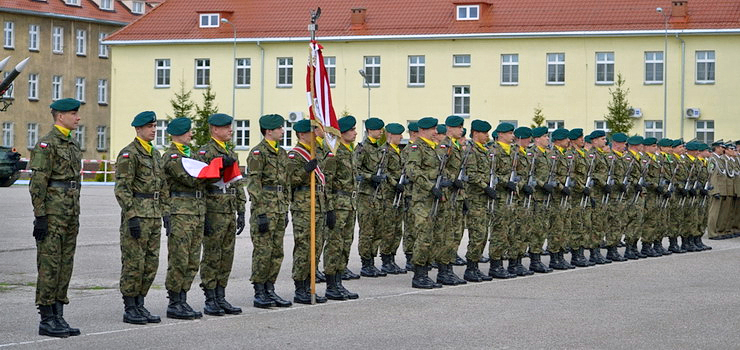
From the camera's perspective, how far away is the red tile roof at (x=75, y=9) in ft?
240

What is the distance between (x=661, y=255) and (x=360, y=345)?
1197 centimetres

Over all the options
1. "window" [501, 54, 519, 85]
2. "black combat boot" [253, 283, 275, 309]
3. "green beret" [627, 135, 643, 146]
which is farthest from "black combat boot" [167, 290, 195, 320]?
"window" [501, 54, 519, 85]

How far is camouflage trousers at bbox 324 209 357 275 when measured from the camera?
14.4 meters

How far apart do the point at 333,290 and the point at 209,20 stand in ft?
168

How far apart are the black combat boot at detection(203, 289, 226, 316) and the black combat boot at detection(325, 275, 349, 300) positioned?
67.7 inches

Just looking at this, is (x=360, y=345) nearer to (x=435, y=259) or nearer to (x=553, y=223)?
(x=435, y=259)

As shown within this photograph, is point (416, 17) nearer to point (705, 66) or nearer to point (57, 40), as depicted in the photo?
point (705, 66)

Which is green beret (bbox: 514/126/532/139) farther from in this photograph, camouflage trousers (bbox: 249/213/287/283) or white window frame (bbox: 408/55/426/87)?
white window frame (bbox: 408/55/426/87)

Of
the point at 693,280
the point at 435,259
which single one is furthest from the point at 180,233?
the point at 693,280

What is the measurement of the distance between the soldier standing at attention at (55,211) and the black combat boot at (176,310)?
1189 millimetres

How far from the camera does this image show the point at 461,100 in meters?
60.7

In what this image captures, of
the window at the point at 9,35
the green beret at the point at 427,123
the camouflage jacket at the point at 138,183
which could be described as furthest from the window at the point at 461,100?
the camouflage jacket at the point at 138,183

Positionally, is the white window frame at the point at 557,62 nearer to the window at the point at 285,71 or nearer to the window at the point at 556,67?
the window at the point at 556,67

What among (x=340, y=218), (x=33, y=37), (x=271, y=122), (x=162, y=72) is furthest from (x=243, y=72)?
(x=271, y=122)
